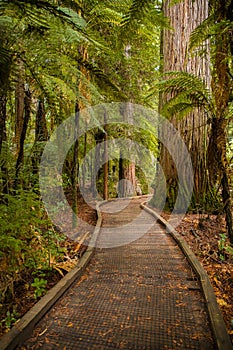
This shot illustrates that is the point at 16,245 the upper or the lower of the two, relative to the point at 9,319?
upper

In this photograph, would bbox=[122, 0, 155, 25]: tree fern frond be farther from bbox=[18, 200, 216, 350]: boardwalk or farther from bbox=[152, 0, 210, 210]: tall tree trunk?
bbox=[152, 0, 210, 210]: tall tree trunk

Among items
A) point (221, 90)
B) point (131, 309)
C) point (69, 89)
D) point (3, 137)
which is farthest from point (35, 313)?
point (221, 90)

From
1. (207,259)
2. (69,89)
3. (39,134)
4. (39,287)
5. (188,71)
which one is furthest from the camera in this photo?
(188,71)

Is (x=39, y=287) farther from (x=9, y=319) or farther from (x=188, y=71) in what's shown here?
(x=188, y=71)

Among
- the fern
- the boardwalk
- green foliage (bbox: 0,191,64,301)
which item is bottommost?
the boardwalk

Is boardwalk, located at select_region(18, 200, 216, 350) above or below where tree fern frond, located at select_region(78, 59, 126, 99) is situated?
below

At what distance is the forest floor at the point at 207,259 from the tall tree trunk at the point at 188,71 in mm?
937

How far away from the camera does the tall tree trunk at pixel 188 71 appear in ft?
20.3

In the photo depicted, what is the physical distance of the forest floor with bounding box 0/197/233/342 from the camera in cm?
249

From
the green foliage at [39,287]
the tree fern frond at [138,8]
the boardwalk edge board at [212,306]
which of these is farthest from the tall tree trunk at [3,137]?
the boardwalk edge board at [212,306]

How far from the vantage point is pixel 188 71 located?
21.0 ft

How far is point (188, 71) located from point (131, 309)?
6022mm

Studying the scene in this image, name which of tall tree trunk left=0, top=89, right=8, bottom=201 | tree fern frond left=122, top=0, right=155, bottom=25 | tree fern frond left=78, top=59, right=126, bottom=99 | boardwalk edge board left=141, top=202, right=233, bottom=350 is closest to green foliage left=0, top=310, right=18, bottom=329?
tall tree trunk left=0, top=89, right=8, bottom=201

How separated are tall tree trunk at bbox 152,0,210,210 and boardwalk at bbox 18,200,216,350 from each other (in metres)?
2.85
